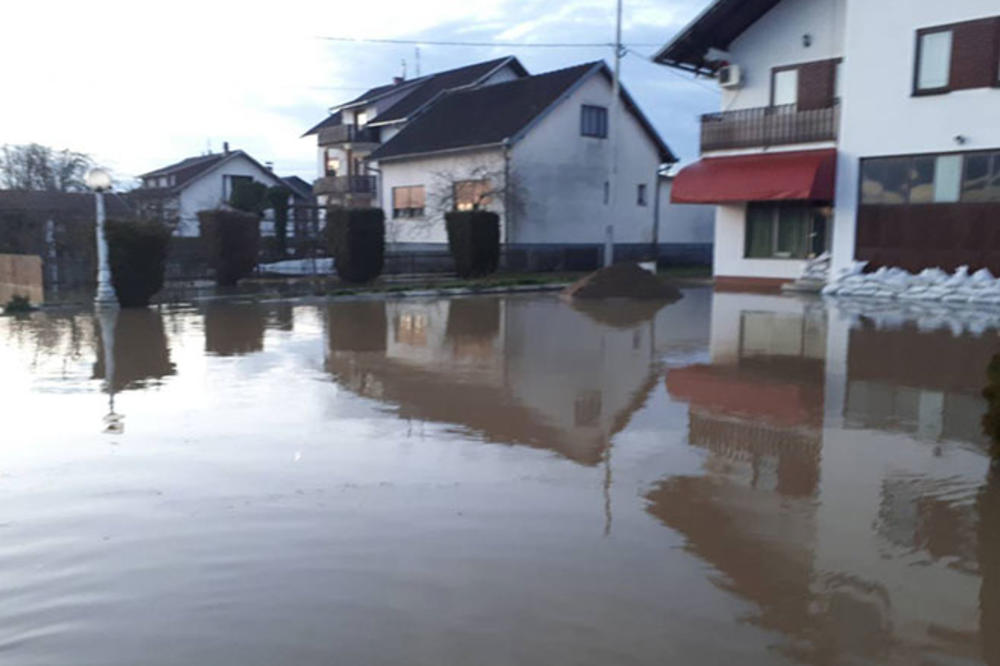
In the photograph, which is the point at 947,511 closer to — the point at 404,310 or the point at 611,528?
the point at 611,528

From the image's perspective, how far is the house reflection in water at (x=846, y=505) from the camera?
3.94 metres

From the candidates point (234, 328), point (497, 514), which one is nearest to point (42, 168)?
point (234, 328)

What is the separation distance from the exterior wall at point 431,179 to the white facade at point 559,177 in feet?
0.13

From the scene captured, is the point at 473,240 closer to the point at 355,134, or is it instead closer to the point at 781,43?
the point at 781,43

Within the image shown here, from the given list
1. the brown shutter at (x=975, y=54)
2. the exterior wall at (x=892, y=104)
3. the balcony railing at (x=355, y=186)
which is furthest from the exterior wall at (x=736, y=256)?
the balcony railing at (x=355, y=186)

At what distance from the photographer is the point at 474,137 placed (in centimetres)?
3538

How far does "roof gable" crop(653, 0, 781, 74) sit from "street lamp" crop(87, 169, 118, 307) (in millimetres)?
16319

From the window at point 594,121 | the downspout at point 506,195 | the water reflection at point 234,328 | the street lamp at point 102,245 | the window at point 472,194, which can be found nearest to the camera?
the water reflection at point 234,328

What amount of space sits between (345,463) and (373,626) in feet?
8.93

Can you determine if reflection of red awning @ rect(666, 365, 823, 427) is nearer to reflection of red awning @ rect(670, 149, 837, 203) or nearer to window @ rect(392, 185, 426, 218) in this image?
reflection of red awning @ rect(670, 149, 837, 203)

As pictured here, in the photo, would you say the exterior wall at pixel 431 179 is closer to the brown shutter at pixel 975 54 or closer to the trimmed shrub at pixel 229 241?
the trimmed shrub at pixel 229 241

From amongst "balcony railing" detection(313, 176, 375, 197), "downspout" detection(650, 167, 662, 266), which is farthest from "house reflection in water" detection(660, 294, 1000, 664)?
"balcony railing" detection(313, 176, 375, 197)

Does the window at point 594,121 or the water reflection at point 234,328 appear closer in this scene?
the water reflection at point 234,328

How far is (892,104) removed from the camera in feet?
70.5
